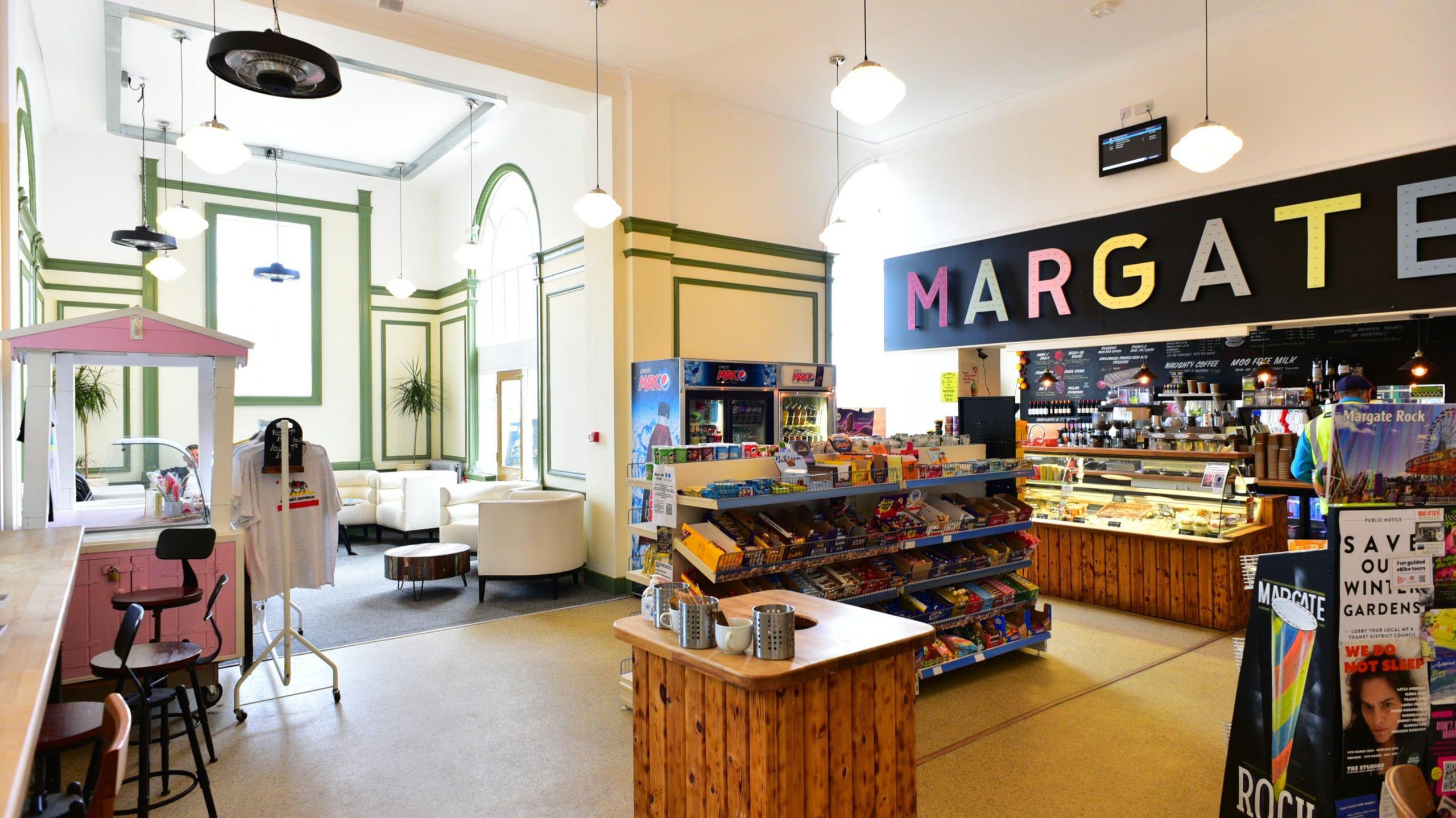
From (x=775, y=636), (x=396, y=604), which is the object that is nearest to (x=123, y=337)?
(x=396, y=604)

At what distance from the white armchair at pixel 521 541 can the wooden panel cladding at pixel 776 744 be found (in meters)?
4.30

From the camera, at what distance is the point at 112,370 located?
960 centimetres

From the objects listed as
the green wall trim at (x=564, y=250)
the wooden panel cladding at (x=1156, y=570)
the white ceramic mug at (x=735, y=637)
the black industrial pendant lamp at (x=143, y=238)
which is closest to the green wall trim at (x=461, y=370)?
the green wall trim at (x=564, y=250)

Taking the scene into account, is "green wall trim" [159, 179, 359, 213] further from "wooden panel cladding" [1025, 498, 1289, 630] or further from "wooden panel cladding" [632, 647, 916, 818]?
"wooden panel cladding" [632, 647, 916, 818]

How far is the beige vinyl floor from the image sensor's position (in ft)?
10.9

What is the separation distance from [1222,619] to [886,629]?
4356mm

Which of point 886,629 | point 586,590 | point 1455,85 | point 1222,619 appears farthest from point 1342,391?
point 586,590

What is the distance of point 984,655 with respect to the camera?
479 cm

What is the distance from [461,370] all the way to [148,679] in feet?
26.6

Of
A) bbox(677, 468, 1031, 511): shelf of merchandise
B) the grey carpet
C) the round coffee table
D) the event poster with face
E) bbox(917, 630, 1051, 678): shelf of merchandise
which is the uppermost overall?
the event poster with face

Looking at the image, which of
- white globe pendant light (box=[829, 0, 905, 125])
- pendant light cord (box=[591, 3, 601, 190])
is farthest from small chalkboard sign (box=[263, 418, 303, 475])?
white globe pendant light (box=[829, 0, 905, 125])

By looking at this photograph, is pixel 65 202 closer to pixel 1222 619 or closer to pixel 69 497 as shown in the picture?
pixel 69 497

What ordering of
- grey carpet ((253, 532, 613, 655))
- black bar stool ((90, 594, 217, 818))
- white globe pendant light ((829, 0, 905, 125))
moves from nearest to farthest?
black bar stool ((90, 594, 217, 818)), white globe pendant light ((829, 0, 905, 125)), grey carpet ((253, 532, 613, 655))

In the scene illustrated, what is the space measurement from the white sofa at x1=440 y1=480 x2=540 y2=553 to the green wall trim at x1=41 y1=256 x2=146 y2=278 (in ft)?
16.0
